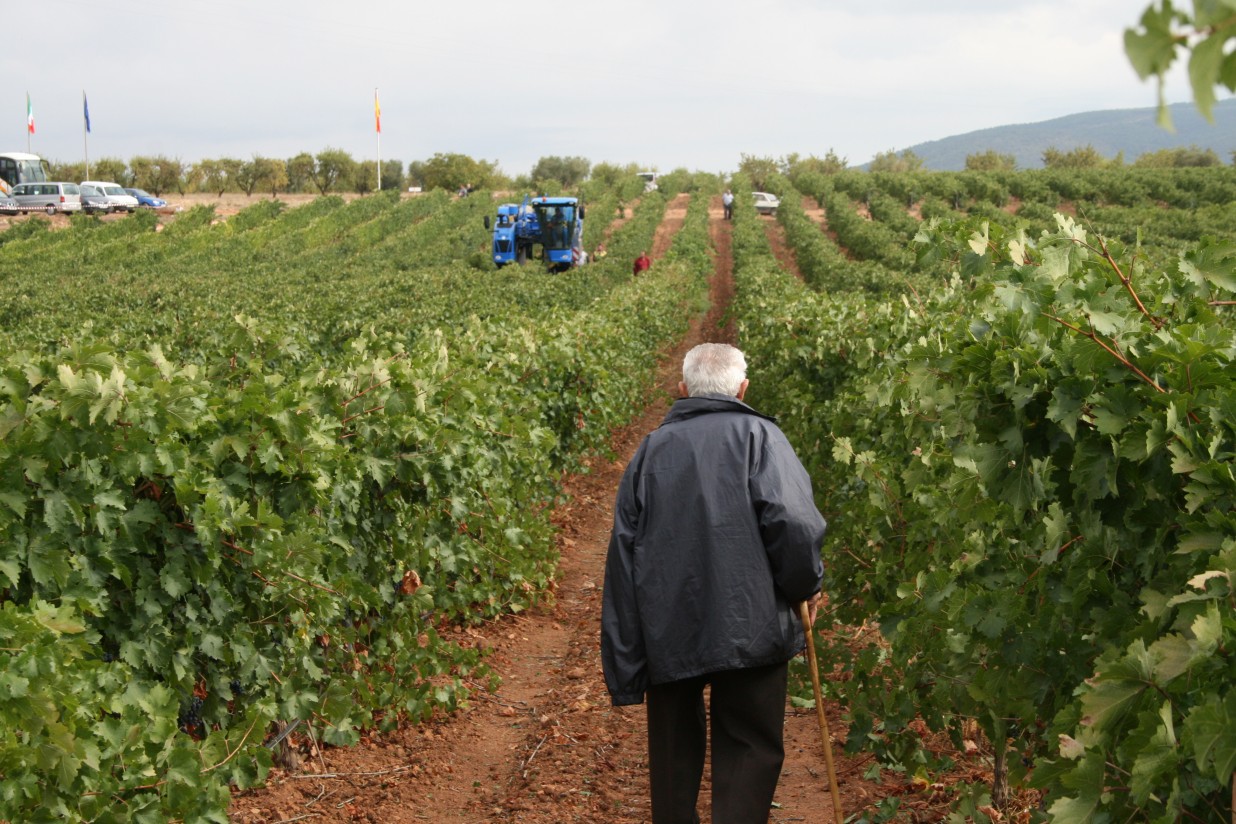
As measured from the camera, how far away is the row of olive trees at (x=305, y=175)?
80750 millimetres

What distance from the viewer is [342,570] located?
17.4 feet

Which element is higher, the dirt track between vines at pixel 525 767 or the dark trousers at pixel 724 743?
the dark trousers at pixel 724 743

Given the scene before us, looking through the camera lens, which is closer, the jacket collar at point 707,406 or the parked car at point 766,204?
the jacket collar at point 707,406

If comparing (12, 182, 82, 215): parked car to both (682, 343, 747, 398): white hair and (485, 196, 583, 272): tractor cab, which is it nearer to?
(485, 196, 583, 272): tractor cab

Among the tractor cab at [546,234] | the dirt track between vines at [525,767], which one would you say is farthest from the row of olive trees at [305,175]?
the dirt track between vines at [525,767]

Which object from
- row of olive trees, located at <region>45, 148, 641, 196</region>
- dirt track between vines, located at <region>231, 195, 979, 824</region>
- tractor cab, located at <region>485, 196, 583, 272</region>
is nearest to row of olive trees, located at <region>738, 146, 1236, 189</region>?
row of olive trees, located at <region>45, 148, 641, 196</region>

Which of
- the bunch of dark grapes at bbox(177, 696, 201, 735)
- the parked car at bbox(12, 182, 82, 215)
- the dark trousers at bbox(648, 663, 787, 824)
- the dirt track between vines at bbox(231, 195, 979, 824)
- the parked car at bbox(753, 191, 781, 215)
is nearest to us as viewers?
the dark trousers at bbox(648, 663, 787, 824)

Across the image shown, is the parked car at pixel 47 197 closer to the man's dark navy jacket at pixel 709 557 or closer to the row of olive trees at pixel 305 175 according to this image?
the row of olive trees at pixel 305 175

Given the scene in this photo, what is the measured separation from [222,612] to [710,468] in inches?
79.7

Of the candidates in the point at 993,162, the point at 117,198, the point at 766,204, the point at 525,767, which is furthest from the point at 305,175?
the point at 525,767

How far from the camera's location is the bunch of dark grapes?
14.5 ft

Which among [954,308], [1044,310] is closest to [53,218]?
[954,308]

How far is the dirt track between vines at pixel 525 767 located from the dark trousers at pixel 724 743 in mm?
1155

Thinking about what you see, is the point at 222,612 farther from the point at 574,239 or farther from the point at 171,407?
the point at 574,239
